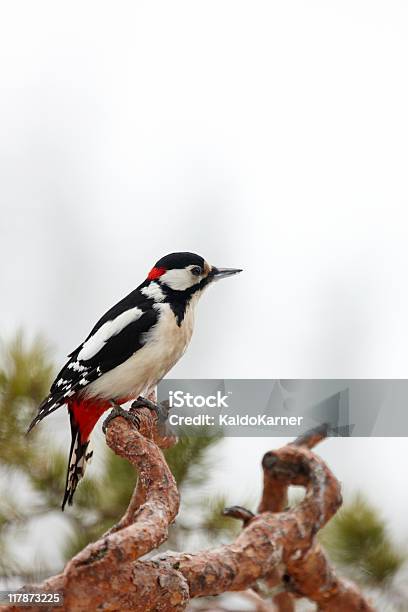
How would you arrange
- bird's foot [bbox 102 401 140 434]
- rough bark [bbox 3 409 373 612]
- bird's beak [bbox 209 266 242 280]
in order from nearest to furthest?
rough bark [bbox 3 409 373 612]
bird's foot [bbox 102 401 140 434]
bird's beak [bbox 209 266 242 280]

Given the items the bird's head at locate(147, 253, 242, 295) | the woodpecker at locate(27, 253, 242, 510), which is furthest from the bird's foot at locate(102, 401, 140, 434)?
the bird's head at locate(147, 253, 242, 295)

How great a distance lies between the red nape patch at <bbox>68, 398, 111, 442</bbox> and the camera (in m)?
0.91

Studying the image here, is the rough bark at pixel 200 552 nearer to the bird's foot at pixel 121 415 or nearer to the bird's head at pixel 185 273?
the bird's foot at pixel 121 415

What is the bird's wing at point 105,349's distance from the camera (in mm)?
882

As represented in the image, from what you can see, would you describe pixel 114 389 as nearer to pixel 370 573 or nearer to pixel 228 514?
pixel 228 514

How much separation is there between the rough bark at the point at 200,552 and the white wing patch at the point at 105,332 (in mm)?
82

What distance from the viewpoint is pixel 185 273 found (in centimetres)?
96

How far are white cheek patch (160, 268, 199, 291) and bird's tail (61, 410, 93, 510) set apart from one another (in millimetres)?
175

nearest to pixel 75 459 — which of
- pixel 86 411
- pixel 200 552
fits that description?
pixel 86 411

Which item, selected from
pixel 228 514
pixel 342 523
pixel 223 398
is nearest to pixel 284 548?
pixel 228 514

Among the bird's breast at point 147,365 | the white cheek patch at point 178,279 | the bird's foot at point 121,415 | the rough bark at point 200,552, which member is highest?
the white cheek patch at point 178,279

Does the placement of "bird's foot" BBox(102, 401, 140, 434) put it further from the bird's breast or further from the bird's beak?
the bird's beak

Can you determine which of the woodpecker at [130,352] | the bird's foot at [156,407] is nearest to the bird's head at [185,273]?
the woodpecker at [130,352]

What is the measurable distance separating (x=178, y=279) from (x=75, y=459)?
0.73ft
